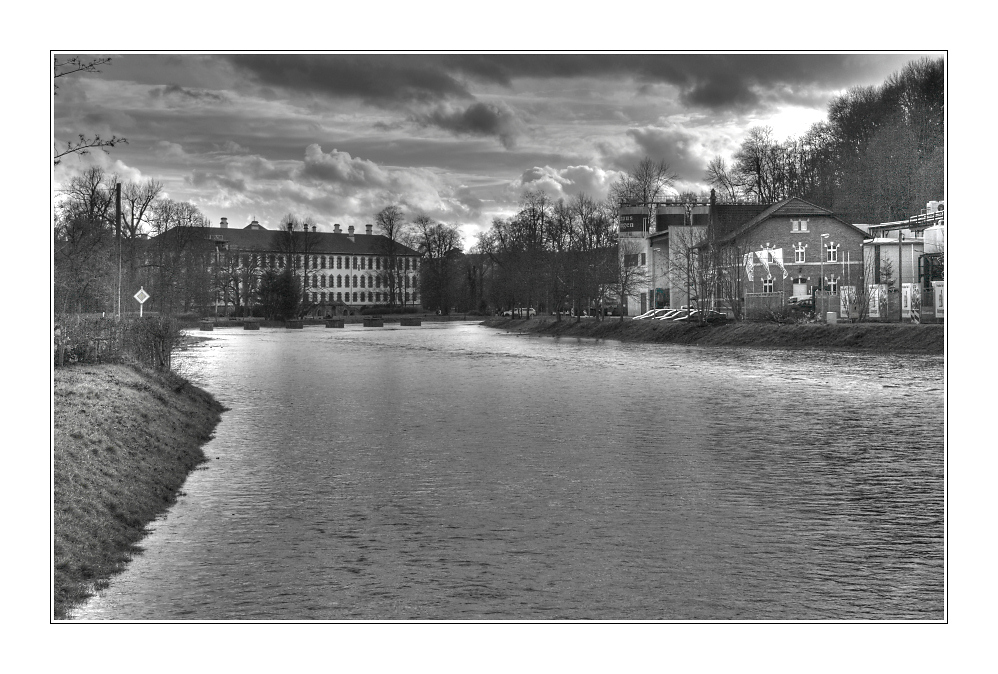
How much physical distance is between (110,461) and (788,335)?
146 feet

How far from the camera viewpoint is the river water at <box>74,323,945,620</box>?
8.62m

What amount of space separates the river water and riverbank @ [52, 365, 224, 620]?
0.97ft

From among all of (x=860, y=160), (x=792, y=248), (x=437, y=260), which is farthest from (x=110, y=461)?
(x=437, y=260)

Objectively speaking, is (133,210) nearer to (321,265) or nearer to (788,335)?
(788,335)

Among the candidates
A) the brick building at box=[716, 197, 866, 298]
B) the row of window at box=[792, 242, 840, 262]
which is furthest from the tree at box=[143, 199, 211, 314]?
the row of window at box=[792, 242, 840, 262]

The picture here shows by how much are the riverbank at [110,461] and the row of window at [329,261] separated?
10871 cm

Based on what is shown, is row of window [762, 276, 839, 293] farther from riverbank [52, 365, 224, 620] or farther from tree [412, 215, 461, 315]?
tree [412, 215, 461, 315]

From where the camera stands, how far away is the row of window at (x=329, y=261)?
424 feet

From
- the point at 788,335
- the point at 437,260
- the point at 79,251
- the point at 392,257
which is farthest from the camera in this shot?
the point at 392,257

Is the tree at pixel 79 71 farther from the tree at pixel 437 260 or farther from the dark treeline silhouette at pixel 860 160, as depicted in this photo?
the tree at pixel 437 260

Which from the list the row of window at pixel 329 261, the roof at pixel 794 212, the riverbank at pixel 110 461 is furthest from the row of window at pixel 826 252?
the row of window at pixel 329 261

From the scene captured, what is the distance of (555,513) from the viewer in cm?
1217

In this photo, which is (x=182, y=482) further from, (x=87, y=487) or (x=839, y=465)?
(x=839, y=465)

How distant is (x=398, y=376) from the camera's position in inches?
1375
